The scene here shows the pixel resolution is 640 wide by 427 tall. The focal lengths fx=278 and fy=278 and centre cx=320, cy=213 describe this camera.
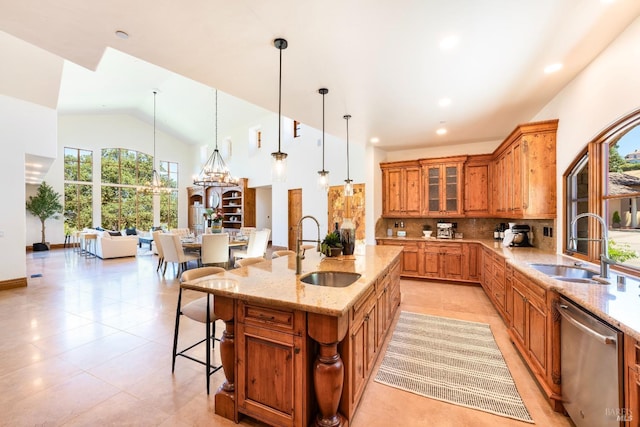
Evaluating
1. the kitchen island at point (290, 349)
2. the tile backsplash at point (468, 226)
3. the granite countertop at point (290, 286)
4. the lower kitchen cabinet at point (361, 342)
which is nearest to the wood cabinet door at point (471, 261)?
the tile backsplash at point (468, 226)

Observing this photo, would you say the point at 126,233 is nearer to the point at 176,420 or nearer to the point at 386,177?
the point at 386,177

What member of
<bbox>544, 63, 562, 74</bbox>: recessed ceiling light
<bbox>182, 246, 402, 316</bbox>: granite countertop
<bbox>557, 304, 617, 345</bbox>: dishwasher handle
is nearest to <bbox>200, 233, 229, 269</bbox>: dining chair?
<bbox>182, 246, 402, 316</bbox>: granite countertop

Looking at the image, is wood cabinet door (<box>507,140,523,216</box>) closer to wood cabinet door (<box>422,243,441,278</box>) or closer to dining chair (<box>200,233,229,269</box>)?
wood cabinet door (<box>422,243,441,278</box>)

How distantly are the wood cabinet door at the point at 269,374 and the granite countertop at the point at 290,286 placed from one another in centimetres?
22

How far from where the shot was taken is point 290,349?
1.65m

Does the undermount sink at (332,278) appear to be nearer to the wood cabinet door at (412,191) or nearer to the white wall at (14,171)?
the wood cabinet door at (412,191)

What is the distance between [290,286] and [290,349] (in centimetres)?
42

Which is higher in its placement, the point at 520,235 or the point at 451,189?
the point at 451,189

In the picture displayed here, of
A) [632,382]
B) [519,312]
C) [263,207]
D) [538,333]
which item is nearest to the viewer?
[632,382]

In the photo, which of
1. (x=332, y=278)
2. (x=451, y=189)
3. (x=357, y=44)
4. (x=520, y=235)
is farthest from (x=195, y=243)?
(x=520, y=235)

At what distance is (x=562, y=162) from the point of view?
10.9 feet

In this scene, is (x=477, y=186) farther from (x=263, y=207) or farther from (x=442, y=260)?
(x=263, y=207)

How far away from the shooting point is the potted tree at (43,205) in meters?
9.95

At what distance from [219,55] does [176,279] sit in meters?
4.72
